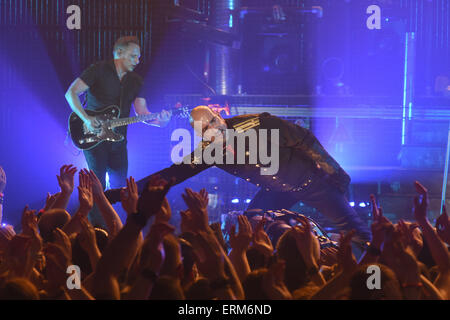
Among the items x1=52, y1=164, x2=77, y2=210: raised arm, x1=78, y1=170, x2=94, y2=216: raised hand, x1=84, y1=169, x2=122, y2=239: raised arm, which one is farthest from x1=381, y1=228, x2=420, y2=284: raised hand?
x1=52, y1=164, x2=77, y2=210: raised arm

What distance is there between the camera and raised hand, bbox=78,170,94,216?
75.8 inches

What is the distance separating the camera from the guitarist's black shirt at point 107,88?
5336mm

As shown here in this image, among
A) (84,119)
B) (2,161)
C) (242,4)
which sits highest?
(242,4)

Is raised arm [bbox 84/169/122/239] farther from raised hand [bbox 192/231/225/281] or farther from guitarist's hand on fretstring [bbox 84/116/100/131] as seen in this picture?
guitarist's hand on fretstring [bbox 84/116/100/131]

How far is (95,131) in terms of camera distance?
526cm

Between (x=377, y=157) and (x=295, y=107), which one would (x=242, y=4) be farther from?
(x=377, y=157)

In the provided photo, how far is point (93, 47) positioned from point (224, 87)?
153cm

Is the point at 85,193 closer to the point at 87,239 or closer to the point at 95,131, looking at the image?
the point at 87,239

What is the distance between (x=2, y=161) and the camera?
5852 mm

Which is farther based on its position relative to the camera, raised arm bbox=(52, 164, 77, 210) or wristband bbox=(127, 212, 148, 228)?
raised arm bbox=(52, 164, 77, 210)

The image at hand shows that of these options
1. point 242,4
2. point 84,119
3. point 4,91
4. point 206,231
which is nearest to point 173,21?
point 242,4

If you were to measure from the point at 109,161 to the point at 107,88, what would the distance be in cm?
74

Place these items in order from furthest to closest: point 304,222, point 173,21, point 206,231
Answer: point 173,21
point 304,222
point 206,231

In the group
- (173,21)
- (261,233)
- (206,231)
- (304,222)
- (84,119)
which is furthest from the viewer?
(173,21)
